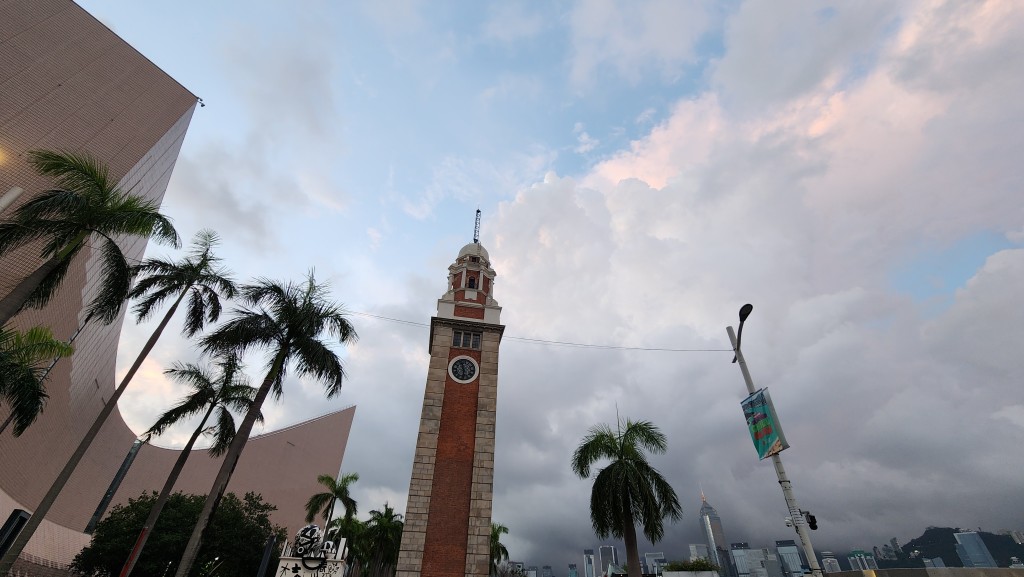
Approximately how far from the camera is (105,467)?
48000mm

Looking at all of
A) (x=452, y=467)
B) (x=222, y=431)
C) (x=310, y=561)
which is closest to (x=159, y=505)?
(x=222, y=431)

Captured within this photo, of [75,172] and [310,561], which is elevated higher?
[75,172]

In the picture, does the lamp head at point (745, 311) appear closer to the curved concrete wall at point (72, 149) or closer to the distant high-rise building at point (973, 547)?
the curved concrete wall at point (72, 149)

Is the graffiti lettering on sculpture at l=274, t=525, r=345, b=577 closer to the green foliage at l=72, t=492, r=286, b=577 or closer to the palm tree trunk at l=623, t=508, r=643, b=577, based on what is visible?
the palm tree trunk at l=623, t=508, r=643, b=577

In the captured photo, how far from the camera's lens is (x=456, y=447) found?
83.5 ft

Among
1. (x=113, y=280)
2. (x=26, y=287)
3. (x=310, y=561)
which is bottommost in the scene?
(x=310, y=561)

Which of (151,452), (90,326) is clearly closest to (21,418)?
(90,326)

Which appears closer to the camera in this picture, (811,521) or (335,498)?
(811,521)

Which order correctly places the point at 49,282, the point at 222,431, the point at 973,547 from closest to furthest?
1. the point at 49,282
2. the point at 222,431
3. the point at 973,547

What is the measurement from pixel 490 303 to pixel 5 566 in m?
23.4

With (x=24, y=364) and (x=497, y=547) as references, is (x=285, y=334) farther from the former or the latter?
(x=497, y=547)

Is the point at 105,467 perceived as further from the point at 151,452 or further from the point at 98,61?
the point at 98,61

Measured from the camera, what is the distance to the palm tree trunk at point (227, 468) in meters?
14.8

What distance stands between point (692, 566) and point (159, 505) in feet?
84.7
